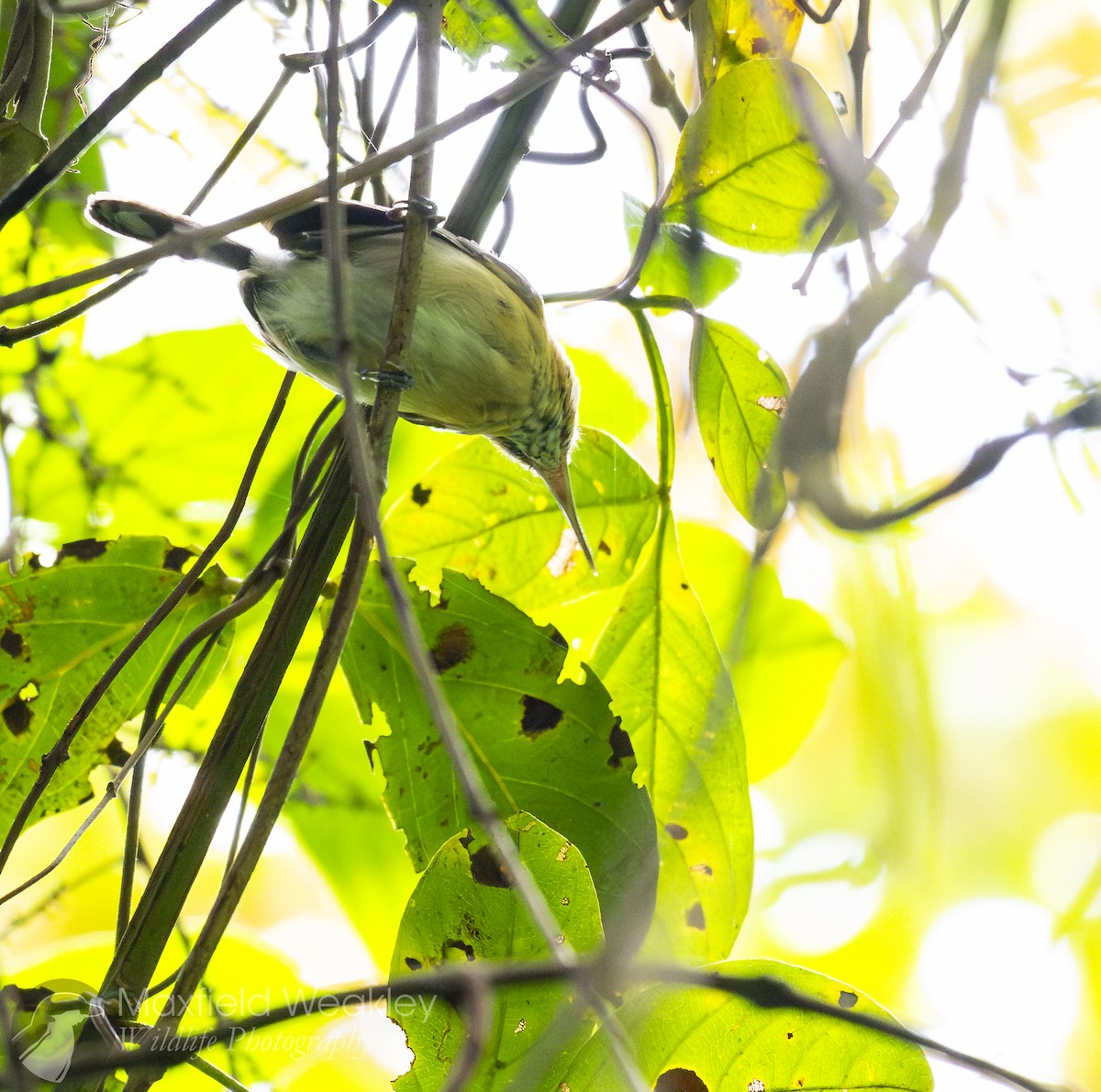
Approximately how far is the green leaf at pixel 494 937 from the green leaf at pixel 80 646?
1.87 ft

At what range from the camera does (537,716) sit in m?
1.46

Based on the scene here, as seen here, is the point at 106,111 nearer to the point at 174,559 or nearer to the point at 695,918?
the point at 174,559

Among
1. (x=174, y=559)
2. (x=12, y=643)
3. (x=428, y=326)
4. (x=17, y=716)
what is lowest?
(x=17, y=716)

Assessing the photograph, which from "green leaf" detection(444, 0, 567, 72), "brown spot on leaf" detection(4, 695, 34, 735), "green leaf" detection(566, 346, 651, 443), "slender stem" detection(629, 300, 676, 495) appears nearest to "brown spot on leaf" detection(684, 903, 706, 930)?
"slender stem" detection(629, 300, 676, 495)

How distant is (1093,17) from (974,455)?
112 centimetres

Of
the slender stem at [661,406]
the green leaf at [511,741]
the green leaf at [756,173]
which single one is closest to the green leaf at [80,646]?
the green leaf at [511,741]

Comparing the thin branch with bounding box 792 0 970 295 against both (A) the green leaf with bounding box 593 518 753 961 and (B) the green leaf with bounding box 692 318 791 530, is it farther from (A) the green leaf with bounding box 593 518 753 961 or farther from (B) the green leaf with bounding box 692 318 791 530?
(A) the green leaf with bounding box 593 518 753 961

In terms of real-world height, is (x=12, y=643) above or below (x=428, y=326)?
below

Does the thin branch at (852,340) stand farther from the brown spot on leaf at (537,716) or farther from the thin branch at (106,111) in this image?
the thin branch at (106,111)

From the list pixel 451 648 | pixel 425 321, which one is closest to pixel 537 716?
pixel 451 648

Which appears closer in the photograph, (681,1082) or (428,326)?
(681,1082)

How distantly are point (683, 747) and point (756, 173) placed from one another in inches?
34.3

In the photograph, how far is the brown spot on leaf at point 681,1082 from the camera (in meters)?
1.17

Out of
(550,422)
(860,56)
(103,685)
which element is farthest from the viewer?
(550,422)
